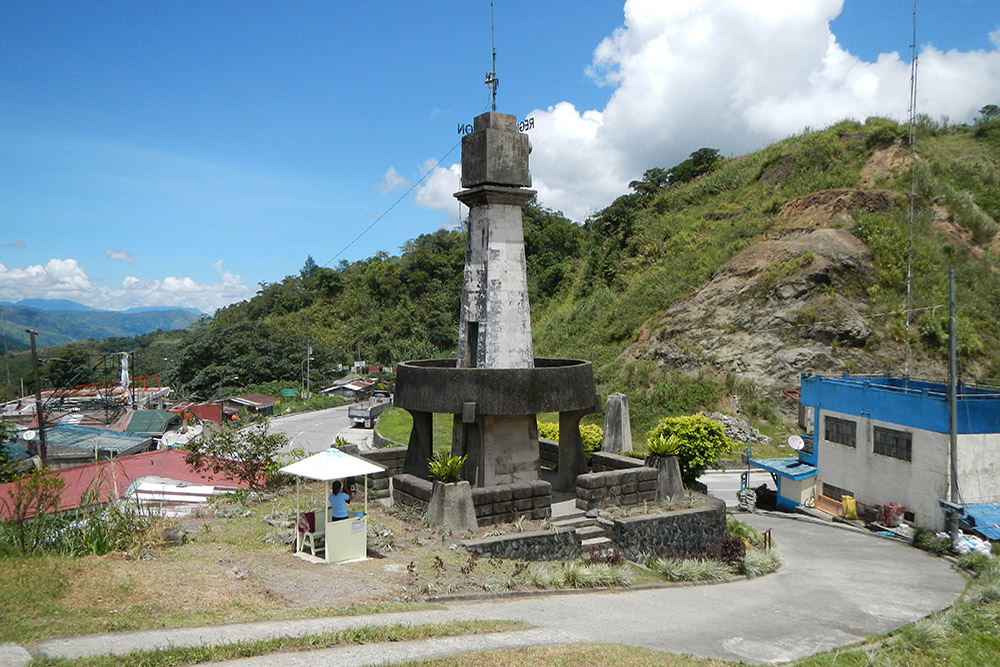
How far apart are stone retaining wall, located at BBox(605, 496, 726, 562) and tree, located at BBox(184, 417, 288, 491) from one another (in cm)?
806

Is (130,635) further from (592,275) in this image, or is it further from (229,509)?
(592,275)

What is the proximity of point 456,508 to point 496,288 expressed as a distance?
4.56 m

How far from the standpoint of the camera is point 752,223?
42.7 m

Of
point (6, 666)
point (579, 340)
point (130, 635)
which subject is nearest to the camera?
point (6, 666)

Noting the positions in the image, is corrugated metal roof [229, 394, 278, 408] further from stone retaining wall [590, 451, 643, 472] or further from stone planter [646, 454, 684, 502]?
stone planter [646, 454, 684, 502]

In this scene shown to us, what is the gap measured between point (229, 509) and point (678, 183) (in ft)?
187

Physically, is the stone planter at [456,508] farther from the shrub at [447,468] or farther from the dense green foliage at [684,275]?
the dense green foliage at [684,275]

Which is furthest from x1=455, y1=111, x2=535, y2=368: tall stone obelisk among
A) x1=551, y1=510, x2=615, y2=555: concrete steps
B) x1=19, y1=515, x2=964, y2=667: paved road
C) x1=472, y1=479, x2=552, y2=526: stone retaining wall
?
x1=19, y1=515, x2=964, y2=667: paved road

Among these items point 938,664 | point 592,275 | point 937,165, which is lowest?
point 938,664

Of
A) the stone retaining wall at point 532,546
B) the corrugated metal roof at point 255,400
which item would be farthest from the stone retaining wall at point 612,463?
the corrugated metal roof at point 255,400

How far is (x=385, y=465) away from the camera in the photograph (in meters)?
16.5

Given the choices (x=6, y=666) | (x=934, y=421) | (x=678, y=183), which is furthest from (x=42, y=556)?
(x=678, y=183)

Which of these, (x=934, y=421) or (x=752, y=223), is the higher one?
(x=752, y=223)

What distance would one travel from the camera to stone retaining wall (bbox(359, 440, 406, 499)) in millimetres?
15852
